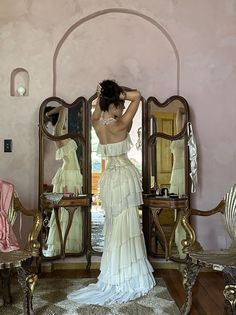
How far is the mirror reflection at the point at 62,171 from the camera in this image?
3.92 meters

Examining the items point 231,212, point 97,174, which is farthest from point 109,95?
point 231,212

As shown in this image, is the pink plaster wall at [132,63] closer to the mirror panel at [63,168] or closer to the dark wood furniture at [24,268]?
the mirror panel at [63,168]

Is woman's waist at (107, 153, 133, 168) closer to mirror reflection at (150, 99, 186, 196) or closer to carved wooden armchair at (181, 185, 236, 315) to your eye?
carved wooden armchair at (181, 185, 236, 315)

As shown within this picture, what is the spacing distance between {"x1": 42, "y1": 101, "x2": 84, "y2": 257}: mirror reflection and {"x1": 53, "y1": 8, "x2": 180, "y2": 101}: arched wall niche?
269mm

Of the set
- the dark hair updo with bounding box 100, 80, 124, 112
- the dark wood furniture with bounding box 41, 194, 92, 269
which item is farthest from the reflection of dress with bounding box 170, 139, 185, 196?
the dark hair updo with bounding box 100, 80, 124, 112

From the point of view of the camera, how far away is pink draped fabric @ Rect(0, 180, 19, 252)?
270 centimetres

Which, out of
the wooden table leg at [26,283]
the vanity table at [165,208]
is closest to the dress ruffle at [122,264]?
the wooden table leg at [26,283]

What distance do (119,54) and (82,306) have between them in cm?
254

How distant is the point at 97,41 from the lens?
4.08 meters

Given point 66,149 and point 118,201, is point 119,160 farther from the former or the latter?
point 66,149

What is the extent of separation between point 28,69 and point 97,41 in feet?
2.56

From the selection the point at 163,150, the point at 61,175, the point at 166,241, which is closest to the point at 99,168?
the point at 61,175

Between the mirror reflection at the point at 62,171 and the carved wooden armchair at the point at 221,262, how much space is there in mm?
1472

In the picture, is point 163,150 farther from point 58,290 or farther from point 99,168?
point 58,290
